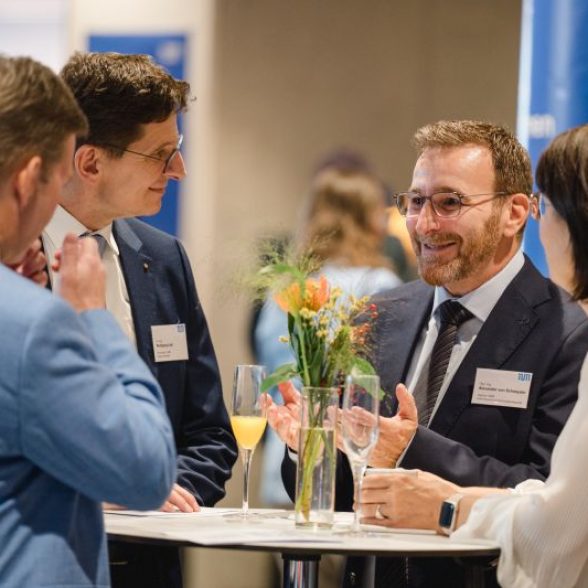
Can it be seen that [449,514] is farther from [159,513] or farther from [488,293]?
[488,293]

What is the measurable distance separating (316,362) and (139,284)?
0.77m

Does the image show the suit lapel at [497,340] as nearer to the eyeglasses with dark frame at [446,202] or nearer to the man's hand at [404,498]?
the eyeglasses with dark frame at [446,202]

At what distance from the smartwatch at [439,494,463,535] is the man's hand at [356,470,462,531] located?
67 millimetres

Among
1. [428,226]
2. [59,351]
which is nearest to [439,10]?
[428,226]

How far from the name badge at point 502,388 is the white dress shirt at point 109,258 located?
0.93m

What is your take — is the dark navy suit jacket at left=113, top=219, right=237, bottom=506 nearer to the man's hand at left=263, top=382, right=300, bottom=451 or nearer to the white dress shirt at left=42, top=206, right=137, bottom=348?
the white dress shirt at left=42, top=206, right=137, bottom=348

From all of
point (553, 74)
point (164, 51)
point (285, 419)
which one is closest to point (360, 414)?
point (285, 419)

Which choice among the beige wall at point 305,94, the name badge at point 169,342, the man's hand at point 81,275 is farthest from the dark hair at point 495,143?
the beige wall at point 305,94

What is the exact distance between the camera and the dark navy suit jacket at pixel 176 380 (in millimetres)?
3270

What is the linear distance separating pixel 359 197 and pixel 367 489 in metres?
3.27

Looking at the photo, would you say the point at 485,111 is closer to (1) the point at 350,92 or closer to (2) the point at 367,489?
(1) the point at 350,92

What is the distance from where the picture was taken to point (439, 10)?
23.7 ft

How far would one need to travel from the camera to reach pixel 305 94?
23.9ft

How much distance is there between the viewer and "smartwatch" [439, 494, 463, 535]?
275cm
